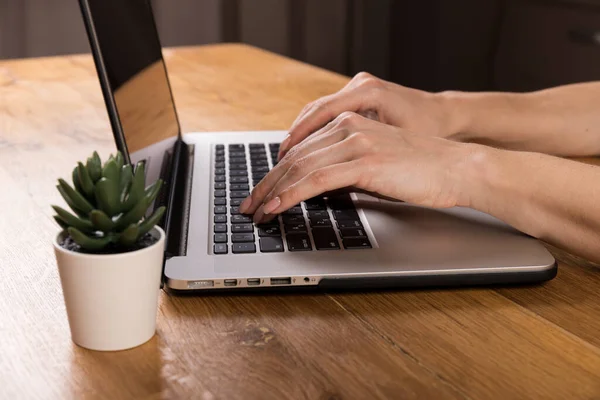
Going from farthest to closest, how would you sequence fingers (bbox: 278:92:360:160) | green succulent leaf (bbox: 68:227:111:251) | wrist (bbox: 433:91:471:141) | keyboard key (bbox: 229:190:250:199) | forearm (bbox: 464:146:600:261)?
wrist (bbox: 433:91:471:141), fingers (bbox: 278:92:360:160), keyboard key (bbox: 229:190:250:199), forearm (bbox: 464:146:600:261), green succulent leaf (bbox: 68:227:111:251)

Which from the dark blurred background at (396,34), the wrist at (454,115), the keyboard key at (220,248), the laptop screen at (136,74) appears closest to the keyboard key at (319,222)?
the keyboard key at (220,248)

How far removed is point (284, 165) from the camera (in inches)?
35.1

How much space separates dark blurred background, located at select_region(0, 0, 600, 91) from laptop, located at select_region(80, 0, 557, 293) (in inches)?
77.7

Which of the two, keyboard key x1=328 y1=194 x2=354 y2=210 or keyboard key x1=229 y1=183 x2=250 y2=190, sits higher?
keyboard key x1=328 y1=194 x2=354 y2=210

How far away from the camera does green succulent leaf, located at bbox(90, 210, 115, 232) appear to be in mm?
602

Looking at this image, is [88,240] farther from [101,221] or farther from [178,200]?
[178,200]

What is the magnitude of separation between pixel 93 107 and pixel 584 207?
99cm

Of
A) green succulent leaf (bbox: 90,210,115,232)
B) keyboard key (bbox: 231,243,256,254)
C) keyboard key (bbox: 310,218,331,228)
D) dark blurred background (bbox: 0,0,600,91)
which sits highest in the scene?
green succulent leaf (bbox: 90,210,115,232)

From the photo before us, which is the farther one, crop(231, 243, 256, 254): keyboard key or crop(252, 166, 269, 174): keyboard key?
crop(252, 166, 269, 174): keyboard key

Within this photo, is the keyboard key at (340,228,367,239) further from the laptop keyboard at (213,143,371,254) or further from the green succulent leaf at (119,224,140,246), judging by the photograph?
the green succulent leaf at (119,224,140,246)

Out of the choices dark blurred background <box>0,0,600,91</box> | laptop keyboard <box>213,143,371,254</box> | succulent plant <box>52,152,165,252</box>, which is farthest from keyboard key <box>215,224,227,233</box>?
dark blurred background <box>0,0,600,91</box>

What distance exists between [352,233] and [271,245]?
9 cm

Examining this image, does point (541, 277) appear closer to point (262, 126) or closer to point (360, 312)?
point (360, 312)

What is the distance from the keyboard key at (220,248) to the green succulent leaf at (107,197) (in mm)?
182
